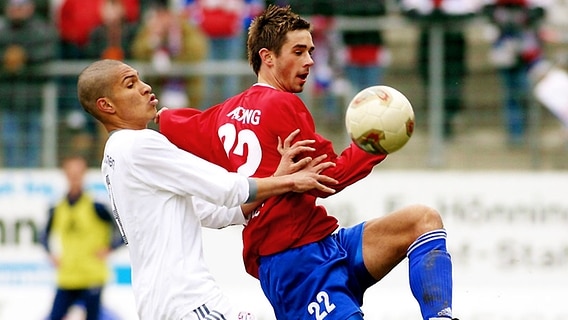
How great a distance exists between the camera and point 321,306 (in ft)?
21.1

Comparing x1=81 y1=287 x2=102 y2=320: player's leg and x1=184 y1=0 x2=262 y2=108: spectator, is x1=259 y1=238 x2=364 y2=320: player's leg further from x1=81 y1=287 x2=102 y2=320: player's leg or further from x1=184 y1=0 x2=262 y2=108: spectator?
x1=81 y1=287 x2=102 y2=320: player's leg

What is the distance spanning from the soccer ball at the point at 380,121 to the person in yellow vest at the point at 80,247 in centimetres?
665

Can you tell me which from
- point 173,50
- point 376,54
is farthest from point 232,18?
point 376,54

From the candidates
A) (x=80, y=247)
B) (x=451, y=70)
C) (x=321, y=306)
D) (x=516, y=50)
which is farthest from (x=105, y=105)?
(x=516, y=50)

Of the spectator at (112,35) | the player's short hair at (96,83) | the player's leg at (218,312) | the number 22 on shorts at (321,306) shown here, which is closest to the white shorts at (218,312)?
the player's leg at (218,312)

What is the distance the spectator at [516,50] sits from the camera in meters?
12.4

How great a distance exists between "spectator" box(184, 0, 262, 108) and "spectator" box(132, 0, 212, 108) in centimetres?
9

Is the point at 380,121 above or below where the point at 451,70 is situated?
above

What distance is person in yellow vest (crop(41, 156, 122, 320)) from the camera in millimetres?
12391

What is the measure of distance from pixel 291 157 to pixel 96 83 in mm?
1074

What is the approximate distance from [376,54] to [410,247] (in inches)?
249

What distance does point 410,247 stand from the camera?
631cm

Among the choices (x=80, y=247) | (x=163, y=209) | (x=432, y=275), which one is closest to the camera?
(x=163, y=209)

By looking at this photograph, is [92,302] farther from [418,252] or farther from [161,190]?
[418,252]
